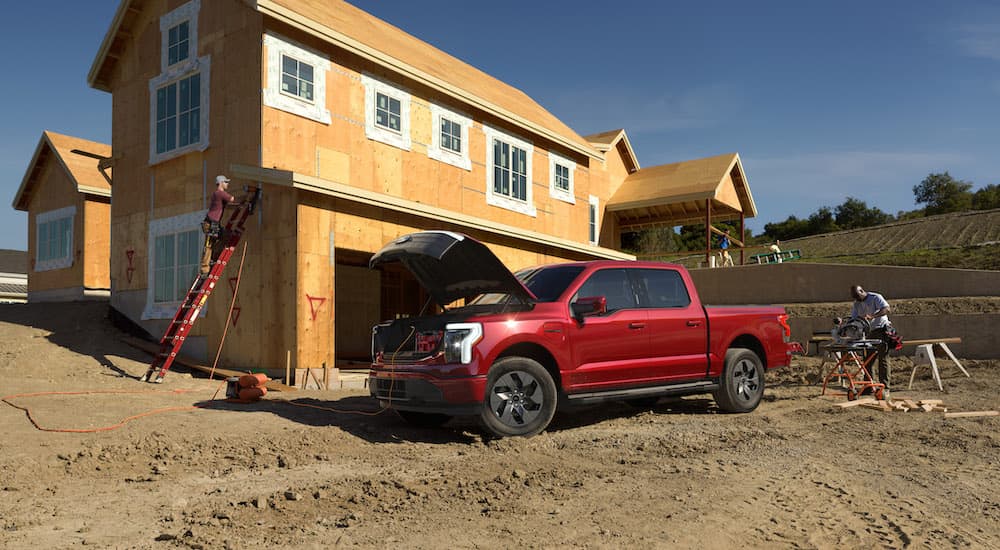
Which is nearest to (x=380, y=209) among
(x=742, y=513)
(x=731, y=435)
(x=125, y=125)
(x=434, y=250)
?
(x=434, y=250)

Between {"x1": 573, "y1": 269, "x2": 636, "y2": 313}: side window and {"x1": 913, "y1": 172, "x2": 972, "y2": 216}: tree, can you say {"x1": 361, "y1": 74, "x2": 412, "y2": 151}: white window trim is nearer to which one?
{"x1": 573, "y1": 269, "x2": 636, "y2": 313}: side window

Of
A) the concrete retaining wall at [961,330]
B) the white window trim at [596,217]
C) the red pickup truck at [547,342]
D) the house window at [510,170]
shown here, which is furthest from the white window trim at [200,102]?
the white window trim at [596,217]

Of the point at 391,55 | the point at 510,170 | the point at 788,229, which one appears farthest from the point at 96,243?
the point at 788,229

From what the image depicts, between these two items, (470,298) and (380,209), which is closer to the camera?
(470,298)

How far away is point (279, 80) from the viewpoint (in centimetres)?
1351

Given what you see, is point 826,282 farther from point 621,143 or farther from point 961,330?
point 621,143

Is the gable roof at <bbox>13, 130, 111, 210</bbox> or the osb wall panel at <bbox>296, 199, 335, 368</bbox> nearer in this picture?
the osb wall panel at <bbox>296, 199, 335, 368</bbox>

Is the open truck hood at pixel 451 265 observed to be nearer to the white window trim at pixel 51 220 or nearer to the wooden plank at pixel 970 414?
the wooden plank at pixel 970 414

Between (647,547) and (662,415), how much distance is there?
533 cm

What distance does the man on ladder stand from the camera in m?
12.2

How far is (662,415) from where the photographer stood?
30.7 feet

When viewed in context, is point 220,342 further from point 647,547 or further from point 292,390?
point 647,547

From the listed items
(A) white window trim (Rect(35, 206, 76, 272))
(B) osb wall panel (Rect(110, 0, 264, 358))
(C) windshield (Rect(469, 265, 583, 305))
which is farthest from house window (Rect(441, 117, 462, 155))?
(A) white window trim (Rect(35, 206, 76, 272))

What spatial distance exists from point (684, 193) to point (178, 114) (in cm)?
1797
